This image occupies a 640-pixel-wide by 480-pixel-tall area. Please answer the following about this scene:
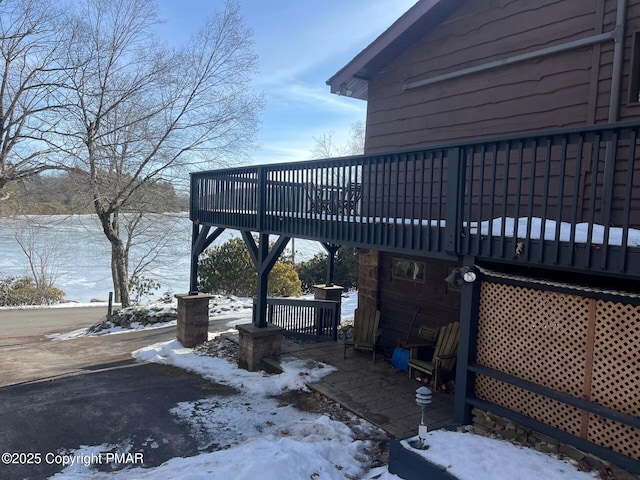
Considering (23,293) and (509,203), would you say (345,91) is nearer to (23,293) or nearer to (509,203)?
(509,203)

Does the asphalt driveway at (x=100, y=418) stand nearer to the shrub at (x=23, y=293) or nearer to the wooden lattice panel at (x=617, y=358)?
the wooden lattice panel at (x=617, y=358)

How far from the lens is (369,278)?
8.79m

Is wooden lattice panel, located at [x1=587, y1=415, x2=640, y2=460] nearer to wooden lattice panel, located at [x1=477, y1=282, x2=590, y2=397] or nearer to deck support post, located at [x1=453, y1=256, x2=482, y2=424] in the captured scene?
wooden lattice panel, located at [x1=477, y1=282, x2=590, y2=397]

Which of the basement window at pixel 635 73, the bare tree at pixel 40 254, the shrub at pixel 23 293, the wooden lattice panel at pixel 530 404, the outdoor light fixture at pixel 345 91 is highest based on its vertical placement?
the outdoor light fixture at pixel 345 91

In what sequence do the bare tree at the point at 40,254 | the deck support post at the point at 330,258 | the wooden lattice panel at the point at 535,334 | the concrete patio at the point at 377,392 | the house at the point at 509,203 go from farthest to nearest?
the bare tree at the point at 40,254 < the deck support post at the point at 330,258 < the concrete patio at the point at 377,392 < the wooden lattice panel at the point at 535,334 < the house at the point at 509,203

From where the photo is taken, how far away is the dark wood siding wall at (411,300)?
7203 millimetres

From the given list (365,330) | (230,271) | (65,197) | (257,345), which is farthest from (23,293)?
(365,330)

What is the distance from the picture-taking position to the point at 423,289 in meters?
7.64

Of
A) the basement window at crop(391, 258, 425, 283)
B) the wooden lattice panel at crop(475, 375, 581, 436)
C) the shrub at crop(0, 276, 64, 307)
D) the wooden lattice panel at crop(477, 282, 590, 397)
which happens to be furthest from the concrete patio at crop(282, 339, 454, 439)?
the shrub at crop(0, 276, 64, 307)

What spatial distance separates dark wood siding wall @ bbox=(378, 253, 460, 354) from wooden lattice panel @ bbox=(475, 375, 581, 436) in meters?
2.72

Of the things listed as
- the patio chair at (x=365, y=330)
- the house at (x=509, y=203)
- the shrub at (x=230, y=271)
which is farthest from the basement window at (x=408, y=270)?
the shrub at (x=230, y=271)

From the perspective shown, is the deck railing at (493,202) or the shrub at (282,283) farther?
the shrub at (282,283)

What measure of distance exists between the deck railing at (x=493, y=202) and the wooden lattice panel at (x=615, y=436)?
1298mm

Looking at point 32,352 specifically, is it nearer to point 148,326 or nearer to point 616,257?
point 148,326
